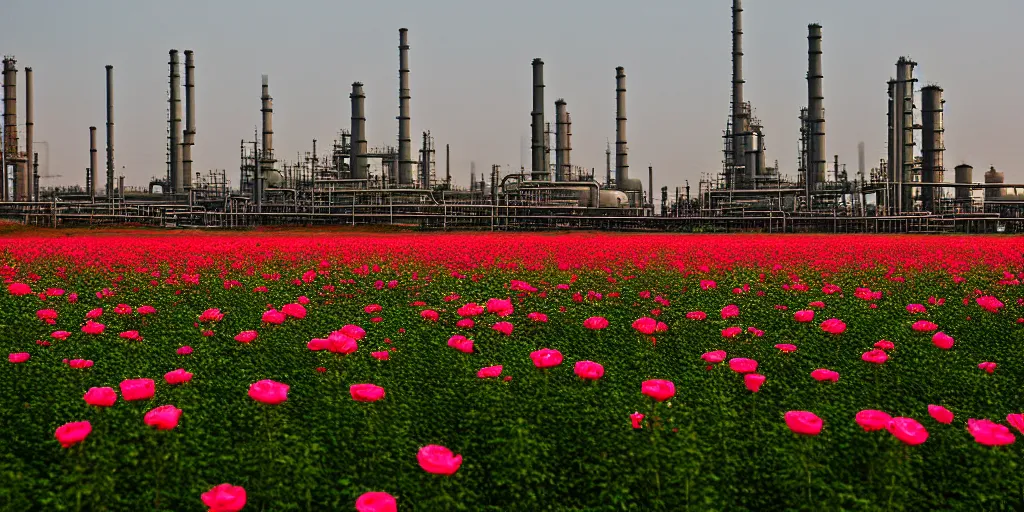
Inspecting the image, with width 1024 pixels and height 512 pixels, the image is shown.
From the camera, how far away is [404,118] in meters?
43.4

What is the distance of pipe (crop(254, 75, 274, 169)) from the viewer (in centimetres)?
4697

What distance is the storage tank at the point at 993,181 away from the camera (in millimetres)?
46938

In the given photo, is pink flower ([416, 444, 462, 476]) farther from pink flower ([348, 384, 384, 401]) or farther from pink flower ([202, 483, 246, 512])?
pink flower ([202, 483, 246, 512])

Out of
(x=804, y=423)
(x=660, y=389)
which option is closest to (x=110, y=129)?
(x=660, y=389)

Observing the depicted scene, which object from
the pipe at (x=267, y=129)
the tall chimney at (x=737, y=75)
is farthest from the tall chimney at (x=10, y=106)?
the tall chimney at (x=737, y=75)

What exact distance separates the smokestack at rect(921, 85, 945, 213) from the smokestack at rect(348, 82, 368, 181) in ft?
110

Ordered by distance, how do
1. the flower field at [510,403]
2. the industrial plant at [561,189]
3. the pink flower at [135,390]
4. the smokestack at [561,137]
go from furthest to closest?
the smokestack at [561,137]
the industrial plant at [561,189]
the flower field at [510,403]
the pink flower at [135,390]

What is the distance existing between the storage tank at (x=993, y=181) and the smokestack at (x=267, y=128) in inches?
1883

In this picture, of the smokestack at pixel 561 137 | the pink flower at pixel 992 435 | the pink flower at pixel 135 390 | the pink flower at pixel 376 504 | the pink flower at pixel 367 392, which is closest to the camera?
the pink flower at pixel 376 504

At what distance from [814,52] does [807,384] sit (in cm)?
4115

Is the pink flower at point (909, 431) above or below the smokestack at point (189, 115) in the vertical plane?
below

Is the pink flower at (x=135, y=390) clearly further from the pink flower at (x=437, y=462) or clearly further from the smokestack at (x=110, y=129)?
the smokestack at (x=110, y=129)

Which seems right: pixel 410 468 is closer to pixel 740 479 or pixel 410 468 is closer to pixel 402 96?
pixel 740 479

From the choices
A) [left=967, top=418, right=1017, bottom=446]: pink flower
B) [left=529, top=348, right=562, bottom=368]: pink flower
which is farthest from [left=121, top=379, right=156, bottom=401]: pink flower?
[left=967, top=418, right=1017, bottom=446]: pink flower
